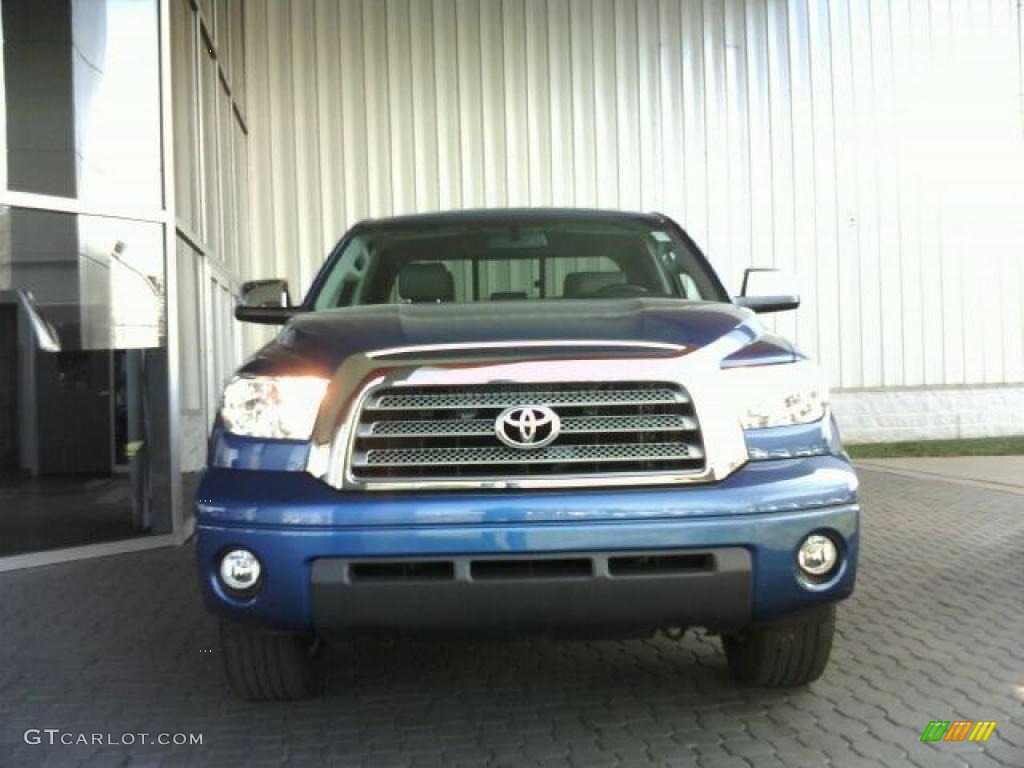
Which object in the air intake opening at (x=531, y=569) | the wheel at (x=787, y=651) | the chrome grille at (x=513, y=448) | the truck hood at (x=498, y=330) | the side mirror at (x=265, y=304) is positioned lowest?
the wheel at (x=787, y=651)

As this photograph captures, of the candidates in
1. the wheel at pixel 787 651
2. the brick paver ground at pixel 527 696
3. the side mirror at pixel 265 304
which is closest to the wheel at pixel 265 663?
the brick paver ground at pixel 527 696

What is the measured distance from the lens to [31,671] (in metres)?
4.11

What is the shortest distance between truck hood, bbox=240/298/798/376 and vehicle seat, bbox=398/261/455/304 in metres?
0.84

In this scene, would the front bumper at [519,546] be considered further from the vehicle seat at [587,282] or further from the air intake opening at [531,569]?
the vehicle seat at [587,282]

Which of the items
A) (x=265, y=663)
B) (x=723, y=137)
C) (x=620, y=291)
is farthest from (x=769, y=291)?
(x=723, y=137)

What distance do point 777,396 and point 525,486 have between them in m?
0.84

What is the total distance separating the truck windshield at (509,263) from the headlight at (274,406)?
4.27 feet

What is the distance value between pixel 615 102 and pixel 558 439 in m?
10.1

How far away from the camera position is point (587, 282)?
4527 mm

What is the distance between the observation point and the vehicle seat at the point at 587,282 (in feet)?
14.6

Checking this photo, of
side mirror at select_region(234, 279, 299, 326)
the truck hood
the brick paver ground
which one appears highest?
side mirror at select_region(234, 279, 299, 326)

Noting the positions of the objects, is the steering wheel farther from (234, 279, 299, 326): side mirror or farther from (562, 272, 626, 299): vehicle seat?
(234, 279, 299, 326): side mirror

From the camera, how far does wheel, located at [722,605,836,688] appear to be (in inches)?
135

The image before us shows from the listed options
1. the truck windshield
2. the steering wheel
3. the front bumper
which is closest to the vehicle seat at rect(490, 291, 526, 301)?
the truck windshield
